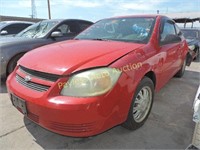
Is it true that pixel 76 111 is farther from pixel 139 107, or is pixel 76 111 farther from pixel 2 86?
pixel 2 86

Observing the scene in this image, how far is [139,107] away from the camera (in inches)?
107

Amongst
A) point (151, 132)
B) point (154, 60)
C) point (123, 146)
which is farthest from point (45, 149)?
point (154, 60)

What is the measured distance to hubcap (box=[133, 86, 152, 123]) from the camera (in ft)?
8.69

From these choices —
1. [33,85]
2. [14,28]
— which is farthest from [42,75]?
[14,28]

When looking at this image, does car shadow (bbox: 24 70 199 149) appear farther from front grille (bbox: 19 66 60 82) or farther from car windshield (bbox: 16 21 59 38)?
car windshield (bbox: 16 21 59 38)

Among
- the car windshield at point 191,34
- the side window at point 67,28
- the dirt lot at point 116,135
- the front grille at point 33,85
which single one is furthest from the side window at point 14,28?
the car windshield at point 191,34

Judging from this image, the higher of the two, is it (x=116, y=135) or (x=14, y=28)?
(x=14, y=28)

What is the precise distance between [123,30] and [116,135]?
62.2 inches

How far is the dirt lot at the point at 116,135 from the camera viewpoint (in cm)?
242

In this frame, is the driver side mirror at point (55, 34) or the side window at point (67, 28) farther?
the side window at point (67, 28)

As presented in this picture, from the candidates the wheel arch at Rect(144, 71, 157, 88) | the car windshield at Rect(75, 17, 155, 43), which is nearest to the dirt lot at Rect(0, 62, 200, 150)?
the wheel arch at Rect(144, 71, 157, 88)

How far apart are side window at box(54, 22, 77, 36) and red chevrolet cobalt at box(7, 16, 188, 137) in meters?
2.70

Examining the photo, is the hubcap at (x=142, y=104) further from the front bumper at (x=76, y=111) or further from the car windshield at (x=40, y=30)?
the car windshield at (x=40, y=30)

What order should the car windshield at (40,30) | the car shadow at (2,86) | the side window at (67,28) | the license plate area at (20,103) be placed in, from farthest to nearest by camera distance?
the side window at (67,28), the car windshield at (40,30), the car shadow at (2,86), the license plate area at (20,103)
